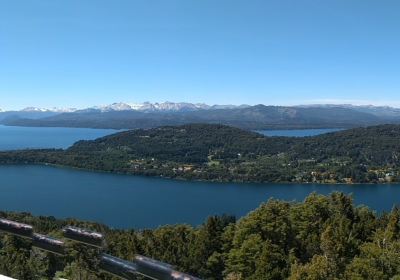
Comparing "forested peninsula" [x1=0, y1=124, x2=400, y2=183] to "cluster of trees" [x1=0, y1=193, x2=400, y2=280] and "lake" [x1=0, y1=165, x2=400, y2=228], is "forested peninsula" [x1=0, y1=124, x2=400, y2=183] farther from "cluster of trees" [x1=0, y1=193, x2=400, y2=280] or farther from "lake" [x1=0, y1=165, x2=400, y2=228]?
"cluster of trees" [x1=0, y1=193, x2=400, y2=280]

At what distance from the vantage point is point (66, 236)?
2.67m

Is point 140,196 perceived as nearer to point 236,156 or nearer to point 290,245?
point 236,156

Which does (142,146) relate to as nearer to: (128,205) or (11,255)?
(128,205)

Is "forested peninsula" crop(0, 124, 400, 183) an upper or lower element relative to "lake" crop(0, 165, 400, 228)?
upper

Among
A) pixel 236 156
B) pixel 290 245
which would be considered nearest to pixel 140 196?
pixel 236 156

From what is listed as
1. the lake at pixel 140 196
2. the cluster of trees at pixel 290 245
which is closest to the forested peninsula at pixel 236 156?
the lake at pixel 140 196

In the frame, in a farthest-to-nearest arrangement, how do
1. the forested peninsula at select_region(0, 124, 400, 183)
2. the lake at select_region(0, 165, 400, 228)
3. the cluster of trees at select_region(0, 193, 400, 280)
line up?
the forested peninsula at select_region(0, 124, 400, 183), the lake at select_region(0, 165, 400, 228), the cluster of trees at select_region(0, 193, 400, 280)

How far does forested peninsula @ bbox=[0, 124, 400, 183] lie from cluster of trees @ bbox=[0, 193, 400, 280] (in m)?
61.7

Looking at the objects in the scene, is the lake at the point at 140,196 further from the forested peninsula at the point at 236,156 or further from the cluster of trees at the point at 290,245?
the cluster of trees at the point at 290,245

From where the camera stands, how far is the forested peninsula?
83.6m

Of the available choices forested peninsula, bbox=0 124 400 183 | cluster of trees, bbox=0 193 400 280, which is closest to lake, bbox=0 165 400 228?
forested peninsula, bbox=0 124 400 183

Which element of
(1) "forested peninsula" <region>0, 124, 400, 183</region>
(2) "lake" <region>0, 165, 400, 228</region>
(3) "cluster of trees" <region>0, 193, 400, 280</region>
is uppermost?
(3) "cluster of trees" <region>0, 193, 400, 280</region>

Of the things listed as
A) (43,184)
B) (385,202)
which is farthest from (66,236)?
(43,184)

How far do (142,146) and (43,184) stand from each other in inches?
1629
